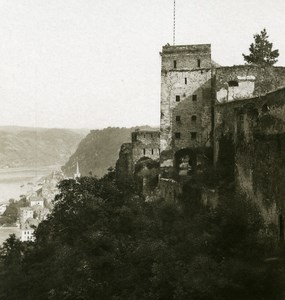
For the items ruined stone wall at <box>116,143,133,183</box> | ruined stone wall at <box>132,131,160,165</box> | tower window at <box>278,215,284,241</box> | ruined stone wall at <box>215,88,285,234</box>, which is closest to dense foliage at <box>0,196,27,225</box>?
ruined stone wall at <box>116,143,133,183</box>

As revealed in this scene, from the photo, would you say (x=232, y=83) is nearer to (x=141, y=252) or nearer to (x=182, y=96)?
(x=182, y=96)

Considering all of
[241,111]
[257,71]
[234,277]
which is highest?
[257,71]

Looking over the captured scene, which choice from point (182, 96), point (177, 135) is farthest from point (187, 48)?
point (177, 135)

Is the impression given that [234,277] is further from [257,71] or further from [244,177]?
[257,71]

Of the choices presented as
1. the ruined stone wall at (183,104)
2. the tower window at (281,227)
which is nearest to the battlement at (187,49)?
the ruined stone wall at (183,104)

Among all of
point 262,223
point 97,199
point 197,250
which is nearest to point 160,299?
point 197,250
